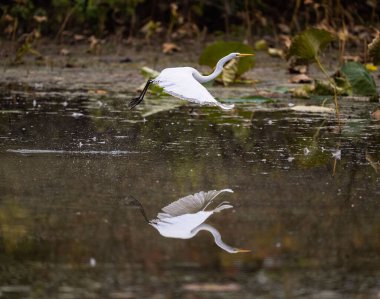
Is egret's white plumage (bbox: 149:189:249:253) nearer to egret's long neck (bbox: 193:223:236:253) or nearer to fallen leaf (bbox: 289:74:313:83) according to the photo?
egret's long neck (bbox: 193:223:236:253)

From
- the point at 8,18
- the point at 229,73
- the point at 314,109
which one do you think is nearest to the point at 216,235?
the point at 314,109

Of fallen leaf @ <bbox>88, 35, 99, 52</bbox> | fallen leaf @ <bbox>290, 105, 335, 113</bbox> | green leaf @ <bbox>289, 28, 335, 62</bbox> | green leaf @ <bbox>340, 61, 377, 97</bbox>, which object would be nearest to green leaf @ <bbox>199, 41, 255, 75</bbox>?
fallen leaf @ <bbox>290, 105, 335, 113</bbox>

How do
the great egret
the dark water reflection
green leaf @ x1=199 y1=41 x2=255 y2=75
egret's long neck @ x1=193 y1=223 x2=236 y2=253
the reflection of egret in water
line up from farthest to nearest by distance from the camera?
green leaf @ x1=199 y1=41 x2=255 y2=75, the great egret, the reflection of egret in water, egret's long neck @ x1=193 y1=223 x2=236 y2=253, the dark water reflection

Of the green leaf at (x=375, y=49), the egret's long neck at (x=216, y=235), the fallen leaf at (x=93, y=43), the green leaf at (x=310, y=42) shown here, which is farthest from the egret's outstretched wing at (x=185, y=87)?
the fallen leaf at (x=93, y=43)

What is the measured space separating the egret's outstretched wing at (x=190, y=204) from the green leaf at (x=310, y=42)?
11.0 feet

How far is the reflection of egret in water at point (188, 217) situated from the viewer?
4.21m

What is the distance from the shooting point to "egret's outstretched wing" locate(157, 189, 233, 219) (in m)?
4.64

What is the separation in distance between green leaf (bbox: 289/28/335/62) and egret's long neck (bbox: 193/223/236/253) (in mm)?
4113

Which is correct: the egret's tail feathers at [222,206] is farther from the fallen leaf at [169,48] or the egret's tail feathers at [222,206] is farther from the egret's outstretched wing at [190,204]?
the fallen leaf at [169,48]

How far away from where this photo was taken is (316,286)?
346cm

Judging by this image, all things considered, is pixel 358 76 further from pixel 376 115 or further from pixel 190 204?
pixel 190 204

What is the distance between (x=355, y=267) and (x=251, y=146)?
9.76ft

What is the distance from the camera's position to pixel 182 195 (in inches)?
199

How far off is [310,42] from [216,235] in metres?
4.40
